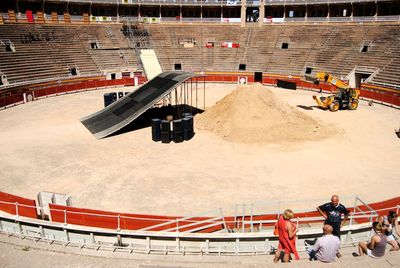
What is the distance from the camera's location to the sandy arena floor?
15078 millimetres

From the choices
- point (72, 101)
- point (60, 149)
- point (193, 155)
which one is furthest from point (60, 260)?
point (72, 101)

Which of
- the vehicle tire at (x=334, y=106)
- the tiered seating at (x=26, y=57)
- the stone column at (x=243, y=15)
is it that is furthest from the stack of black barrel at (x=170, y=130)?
the stone column at (x=243, y=15)

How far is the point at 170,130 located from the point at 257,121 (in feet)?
20.7

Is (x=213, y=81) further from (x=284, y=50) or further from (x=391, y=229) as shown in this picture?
(x=391, y=229)

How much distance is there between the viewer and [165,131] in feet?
71.2

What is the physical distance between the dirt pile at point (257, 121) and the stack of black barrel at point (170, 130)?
2.75 metres

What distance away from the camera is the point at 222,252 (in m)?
10.0

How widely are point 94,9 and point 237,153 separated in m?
50.8

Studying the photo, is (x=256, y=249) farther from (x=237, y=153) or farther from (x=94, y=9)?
(x=94, y=9)

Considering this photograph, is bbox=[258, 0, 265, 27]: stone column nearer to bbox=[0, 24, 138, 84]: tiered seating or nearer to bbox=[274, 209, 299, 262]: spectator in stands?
bbox=[0, 24, 138, 84]: tiered seating

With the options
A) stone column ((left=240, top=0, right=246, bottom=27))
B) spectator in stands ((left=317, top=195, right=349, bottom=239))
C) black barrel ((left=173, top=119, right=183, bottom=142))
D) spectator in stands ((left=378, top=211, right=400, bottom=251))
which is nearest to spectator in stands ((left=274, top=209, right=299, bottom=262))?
spectator in stands ((left=317, top=195, right=349, bottom=239))

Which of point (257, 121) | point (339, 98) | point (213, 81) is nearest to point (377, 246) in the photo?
point (257, 121)

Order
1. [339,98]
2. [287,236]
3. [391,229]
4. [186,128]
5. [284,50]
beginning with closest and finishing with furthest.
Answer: [287,236], [391,229], [186,128], [339,98], [284,50]

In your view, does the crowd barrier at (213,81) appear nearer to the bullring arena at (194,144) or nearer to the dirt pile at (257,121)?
the bullring arena at (194,144)
